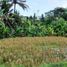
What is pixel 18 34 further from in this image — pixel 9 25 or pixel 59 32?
pixel 59 32

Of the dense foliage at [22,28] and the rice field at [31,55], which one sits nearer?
the rice field at [31,55]

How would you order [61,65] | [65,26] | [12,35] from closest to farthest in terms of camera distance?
[61,65] → [12,35] → [65,26]

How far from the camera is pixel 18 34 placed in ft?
147

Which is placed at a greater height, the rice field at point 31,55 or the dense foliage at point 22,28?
the rice field at point 31,55

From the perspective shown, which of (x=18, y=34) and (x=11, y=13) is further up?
(x=11, y=13)

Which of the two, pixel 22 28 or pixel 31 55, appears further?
pixel 22 28

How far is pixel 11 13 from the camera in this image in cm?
4606

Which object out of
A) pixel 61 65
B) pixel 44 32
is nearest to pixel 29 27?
pixel 44 32

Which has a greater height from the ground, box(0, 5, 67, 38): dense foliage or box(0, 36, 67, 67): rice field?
box(0, 36, 67, 67): rice field

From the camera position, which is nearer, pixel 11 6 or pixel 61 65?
pixel 61 65

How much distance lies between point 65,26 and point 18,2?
8.35 m

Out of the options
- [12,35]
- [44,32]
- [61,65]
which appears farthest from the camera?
[44,32]

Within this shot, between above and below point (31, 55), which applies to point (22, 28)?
below

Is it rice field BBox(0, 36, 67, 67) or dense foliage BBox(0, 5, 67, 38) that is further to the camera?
dense foliage BBox(0, 5, 67, 38)
